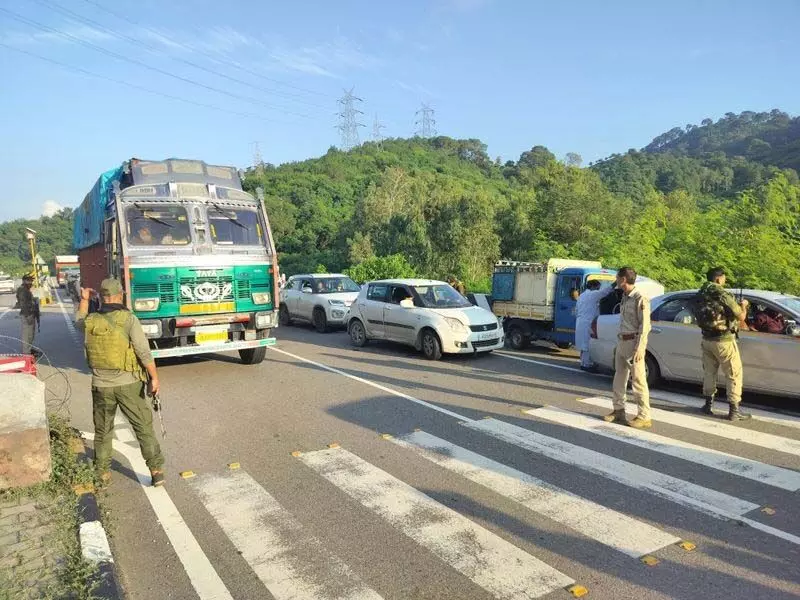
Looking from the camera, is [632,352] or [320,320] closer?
[632,352]

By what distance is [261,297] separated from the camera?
34.4ft

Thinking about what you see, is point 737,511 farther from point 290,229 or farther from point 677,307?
point 290,229

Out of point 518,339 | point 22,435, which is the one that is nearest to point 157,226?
point 22,435

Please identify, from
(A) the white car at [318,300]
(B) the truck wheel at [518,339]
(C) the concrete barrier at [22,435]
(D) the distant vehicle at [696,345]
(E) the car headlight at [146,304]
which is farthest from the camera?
(A) the white car at [318,300]

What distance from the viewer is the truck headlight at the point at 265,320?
10.4 m

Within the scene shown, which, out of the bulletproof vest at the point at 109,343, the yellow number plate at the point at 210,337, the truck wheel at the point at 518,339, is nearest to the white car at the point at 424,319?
the truck wheel at the point at 518,339

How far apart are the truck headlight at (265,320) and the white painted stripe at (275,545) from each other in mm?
5249

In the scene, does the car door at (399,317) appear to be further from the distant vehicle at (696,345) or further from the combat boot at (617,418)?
the combat boot at (617,418)

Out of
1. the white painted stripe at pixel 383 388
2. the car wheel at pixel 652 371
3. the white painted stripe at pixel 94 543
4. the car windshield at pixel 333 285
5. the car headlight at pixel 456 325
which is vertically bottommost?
the white painted stripe at pixel 383 388

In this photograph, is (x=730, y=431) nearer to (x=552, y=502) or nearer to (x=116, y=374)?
(x=552, y=502)

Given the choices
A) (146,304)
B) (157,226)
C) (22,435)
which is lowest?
(22,435)

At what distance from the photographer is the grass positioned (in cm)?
333

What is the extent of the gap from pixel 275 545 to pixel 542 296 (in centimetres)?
1011

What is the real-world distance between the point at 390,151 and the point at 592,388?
98.2 meters
